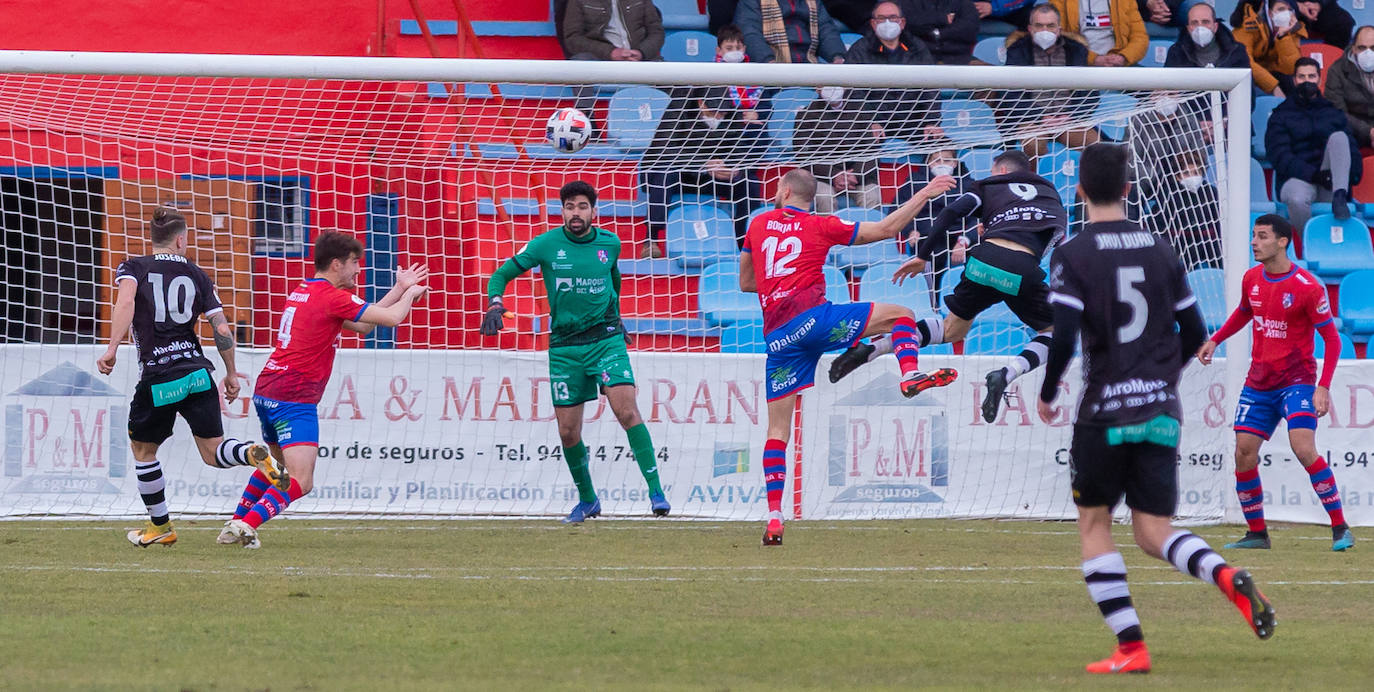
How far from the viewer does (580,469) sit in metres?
10.9

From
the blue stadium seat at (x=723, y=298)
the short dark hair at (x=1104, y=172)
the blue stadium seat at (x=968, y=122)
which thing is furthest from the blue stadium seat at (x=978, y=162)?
the short dark hair at (x=1104, y=172)

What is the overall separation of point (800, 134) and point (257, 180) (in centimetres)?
440

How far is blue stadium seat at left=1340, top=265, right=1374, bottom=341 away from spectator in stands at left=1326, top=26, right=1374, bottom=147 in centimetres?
198

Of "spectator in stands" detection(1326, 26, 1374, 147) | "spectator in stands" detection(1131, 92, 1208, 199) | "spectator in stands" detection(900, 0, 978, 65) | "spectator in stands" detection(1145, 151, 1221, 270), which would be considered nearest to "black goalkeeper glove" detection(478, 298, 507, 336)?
"spectator in stands" detection(1131, 92, 1208, 199)

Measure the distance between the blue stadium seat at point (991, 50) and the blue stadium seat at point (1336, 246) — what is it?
10.8 ft

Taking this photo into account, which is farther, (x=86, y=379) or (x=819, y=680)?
(x=86, y=379)

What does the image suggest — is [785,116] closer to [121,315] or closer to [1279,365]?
[1279,365]

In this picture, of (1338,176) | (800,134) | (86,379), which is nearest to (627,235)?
(800,134)

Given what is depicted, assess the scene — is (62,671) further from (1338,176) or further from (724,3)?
(1338,176)

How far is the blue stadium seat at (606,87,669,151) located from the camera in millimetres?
12789

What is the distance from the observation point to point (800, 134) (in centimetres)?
1293

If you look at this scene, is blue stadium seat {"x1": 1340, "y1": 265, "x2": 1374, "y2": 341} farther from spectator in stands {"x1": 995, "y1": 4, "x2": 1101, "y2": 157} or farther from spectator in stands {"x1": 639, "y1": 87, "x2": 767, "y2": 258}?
spectator in stands {"x1": 639, "y1": 87, "x2": 767, "y2": 258}

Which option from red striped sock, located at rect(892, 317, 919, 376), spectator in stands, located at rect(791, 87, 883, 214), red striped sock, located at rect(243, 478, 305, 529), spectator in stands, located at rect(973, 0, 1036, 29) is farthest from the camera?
spectator in stands, located at rect(973, 0, 1036, 29)

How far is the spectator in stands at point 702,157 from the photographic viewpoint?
12.8 meters
